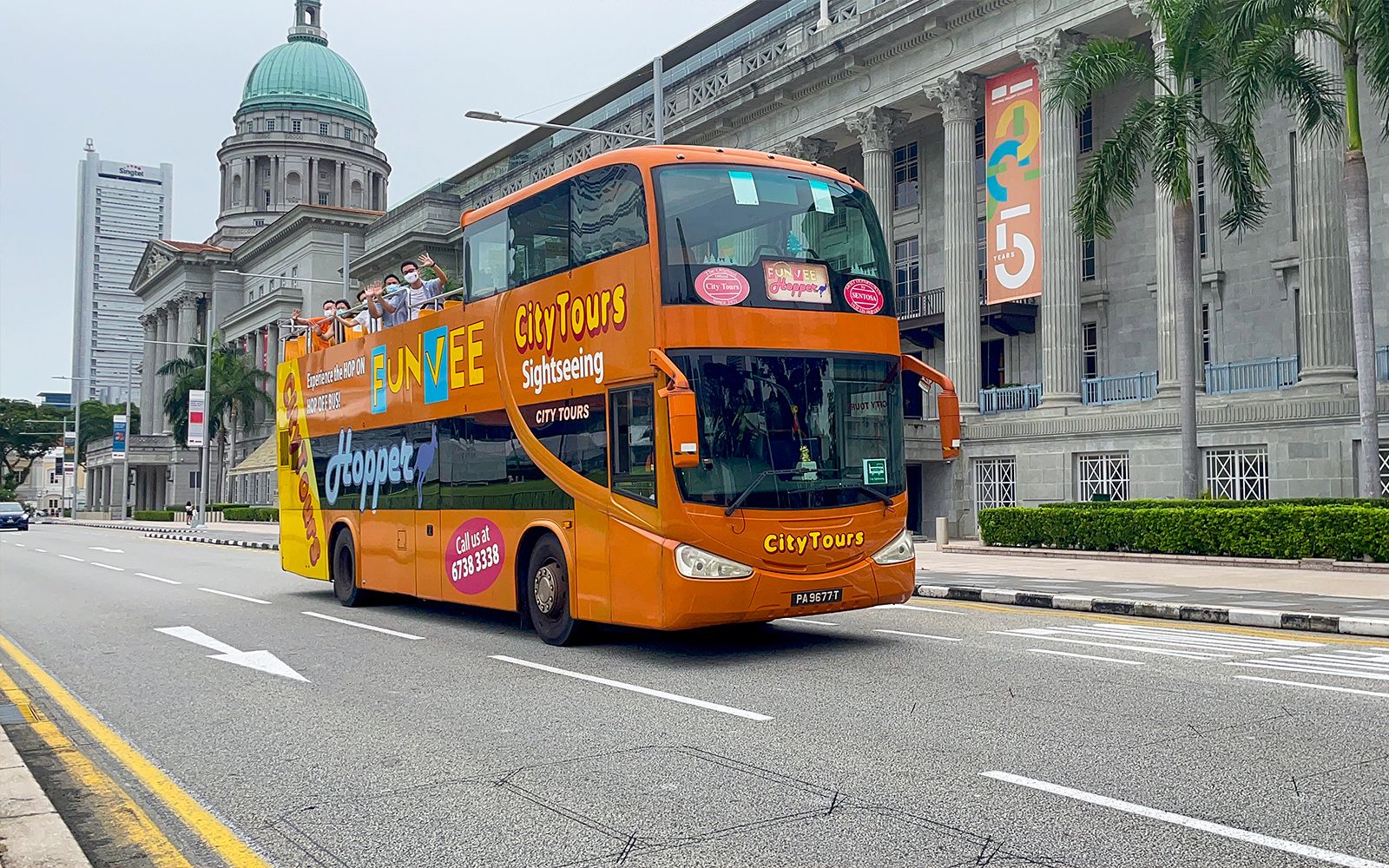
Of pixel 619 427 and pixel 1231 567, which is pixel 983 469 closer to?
pixel 1231 567

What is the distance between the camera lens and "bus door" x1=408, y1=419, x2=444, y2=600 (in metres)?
14.0

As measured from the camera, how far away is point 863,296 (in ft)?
37.1

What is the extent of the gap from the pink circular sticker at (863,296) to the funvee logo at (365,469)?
6219 mm

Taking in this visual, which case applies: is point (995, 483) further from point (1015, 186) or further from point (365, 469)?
point (365, 469)

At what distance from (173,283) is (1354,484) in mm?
108591

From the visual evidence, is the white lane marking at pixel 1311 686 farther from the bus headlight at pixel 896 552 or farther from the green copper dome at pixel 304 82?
the green copper dome at pixel 304 82

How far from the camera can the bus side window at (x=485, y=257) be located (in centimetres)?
1288

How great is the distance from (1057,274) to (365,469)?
22861 mm

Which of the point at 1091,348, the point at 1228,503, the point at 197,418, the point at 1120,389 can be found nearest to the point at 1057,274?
the point at 1120,389

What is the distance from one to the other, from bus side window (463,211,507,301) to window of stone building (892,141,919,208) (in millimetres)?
31229

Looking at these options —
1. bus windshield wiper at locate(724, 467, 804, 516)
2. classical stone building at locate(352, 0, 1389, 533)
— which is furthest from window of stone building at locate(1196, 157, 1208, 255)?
bus windshield wiper at locate(724, 467, 804, 516)

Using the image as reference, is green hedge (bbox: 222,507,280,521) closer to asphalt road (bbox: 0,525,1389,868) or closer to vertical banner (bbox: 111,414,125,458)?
vertical banner (bbox: 111,414,125,458)

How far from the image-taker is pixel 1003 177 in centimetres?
3459

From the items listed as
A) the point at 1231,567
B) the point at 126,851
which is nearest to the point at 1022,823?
the point at 126,851
